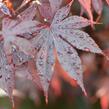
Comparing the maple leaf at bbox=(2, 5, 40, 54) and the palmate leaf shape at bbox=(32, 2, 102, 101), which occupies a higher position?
the maple leaf at bbox=(2, 5, 40, 54)

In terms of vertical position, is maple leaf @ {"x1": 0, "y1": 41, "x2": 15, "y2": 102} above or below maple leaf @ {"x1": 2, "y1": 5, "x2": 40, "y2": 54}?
below

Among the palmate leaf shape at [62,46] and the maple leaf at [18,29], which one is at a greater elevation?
the maple leaf at [18,29]

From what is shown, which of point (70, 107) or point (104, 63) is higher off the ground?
point (104, 63)

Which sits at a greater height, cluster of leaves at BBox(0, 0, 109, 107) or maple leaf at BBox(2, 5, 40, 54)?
maple leaf at BBox(2, 5, 40, 54)

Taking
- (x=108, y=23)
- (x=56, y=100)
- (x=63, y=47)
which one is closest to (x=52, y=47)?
(x=63, y=47)

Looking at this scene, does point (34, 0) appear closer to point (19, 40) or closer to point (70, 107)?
point (19, 40)
